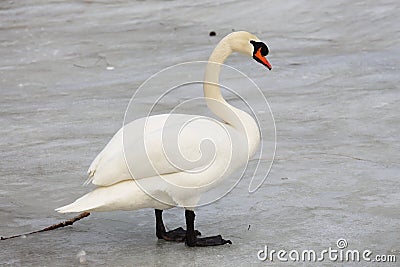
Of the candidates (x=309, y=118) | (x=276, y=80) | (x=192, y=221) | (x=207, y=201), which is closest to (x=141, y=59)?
(x=276, y=80)

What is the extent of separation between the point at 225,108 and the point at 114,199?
2.25 ft

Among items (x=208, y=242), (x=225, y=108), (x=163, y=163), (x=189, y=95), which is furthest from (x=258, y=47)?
(x=189, y=95)

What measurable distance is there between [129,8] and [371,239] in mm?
8507

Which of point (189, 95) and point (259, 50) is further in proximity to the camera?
point (189, 95)

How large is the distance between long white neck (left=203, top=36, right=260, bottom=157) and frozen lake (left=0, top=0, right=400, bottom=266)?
0.50 meters

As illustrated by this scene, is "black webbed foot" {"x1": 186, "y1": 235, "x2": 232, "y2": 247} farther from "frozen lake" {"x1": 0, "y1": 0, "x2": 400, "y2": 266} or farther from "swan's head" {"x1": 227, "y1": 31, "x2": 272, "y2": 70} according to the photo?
"swan's head" {"x1": 227, "y1": 31, "x2": 272, "y2": 70}

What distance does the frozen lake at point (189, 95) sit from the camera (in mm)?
4411

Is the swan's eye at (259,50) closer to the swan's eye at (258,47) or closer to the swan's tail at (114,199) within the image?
the swan's eye at (258,47)

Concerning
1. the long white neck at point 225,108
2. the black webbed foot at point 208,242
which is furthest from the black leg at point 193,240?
the long white neck at point 225,108

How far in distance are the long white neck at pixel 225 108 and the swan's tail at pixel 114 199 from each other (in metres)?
0.53

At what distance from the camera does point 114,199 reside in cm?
404

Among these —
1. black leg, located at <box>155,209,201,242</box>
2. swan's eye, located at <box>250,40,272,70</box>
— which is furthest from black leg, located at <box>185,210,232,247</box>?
swan's eye, located at <box>250,40,272,70</box>

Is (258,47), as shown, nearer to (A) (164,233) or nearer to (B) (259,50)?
(B) (259,50)

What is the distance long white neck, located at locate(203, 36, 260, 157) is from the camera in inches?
168
